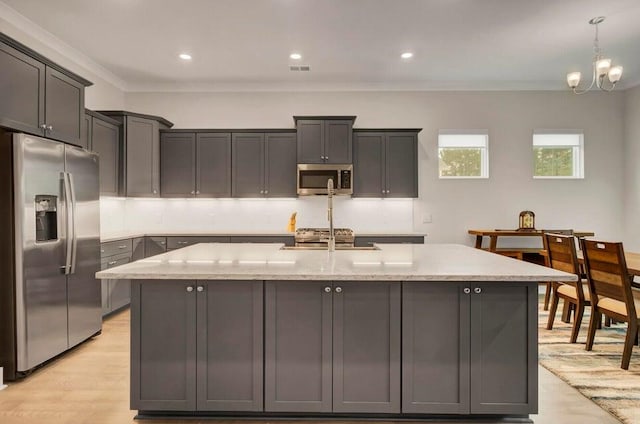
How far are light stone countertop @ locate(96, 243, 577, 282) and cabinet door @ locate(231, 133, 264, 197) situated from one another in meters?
2.75

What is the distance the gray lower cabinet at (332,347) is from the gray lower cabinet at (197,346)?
0.11 meters

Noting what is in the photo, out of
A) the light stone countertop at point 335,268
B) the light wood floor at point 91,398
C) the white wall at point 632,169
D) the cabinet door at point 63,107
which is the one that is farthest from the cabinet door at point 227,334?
the white wall at point 632,169

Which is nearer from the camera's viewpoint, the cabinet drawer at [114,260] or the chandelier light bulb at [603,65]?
the chandelier light bulb at [603,65]

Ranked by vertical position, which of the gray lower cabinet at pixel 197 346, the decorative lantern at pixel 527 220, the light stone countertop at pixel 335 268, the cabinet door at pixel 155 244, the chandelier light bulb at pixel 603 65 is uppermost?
the chandelier light bulb at pixel 603 65

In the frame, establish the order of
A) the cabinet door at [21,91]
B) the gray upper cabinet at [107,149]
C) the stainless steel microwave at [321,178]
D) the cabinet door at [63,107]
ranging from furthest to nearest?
the stainless steel microwave at [321,178] < the gray upper cabinet at [107,149] < the cabinet door at [63,107] < the cabinet door at [21,91]

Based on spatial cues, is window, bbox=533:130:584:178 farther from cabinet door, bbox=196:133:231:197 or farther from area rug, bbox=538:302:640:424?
cabinet door, bbox=196:133:231:197

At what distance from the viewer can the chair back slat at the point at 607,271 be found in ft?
9.30

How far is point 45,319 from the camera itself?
2961 millimetres

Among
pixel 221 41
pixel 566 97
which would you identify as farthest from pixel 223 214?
pixel 566 97

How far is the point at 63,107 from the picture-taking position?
3.32 m

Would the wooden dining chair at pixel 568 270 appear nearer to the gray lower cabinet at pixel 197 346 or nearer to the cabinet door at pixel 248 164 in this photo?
the gray lower cabinet at pixel 197 346

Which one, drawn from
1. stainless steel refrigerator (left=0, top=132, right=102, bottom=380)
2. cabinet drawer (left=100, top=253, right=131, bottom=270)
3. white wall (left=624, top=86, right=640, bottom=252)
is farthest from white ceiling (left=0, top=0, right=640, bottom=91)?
cabinet drawer (left=100, top=253, right=131, bottom=270)

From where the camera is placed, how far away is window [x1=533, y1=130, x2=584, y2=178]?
5742mm

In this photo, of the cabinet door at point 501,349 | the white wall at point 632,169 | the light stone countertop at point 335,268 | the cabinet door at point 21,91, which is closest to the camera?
the light stone countertop at point 335,268
